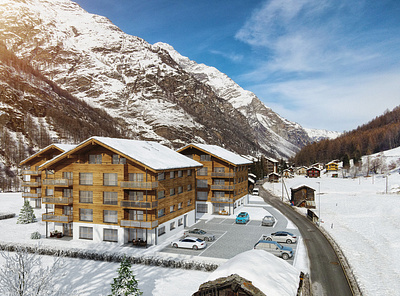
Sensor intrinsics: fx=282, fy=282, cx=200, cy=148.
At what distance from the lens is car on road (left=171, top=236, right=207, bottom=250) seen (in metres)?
35.1

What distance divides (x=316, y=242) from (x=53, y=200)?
3687 centimetres

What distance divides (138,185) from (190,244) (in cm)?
985

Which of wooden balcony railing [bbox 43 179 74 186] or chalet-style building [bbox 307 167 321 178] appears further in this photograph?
chalet-style building [bbox 307 167 321 178]

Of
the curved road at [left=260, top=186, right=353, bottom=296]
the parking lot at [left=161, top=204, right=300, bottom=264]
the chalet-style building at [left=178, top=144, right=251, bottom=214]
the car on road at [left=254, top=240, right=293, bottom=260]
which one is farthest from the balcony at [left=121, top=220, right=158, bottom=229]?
the chalet-style building at [left=178, top=144, right=251, bottom=214]

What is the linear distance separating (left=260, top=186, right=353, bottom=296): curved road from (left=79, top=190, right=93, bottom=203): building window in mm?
28725

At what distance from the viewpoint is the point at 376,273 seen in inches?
1109

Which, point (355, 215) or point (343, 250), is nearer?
point (343, 250)

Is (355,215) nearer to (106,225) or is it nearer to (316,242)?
(316,242)

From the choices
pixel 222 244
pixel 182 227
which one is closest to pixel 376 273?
pixel 222 244

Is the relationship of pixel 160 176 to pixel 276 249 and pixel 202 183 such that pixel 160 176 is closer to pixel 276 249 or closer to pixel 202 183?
pixel 276 249

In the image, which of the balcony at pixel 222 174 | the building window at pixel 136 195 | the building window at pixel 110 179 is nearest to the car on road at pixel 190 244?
the building window at pixel 136 195

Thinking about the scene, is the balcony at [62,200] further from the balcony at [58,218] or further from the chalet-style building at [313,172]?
the chalet-style building at [313,172]

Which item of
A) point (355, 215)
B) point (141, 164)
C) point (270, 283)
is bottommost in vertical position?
point (355, 215)

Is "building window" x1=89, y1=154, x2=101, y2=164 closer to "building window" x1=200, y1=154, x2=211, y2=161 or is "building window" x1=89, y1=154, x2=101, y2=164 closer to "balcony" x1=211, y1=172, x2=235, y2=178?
"building window" x1=200, y1=154, x2=211, y2=161
